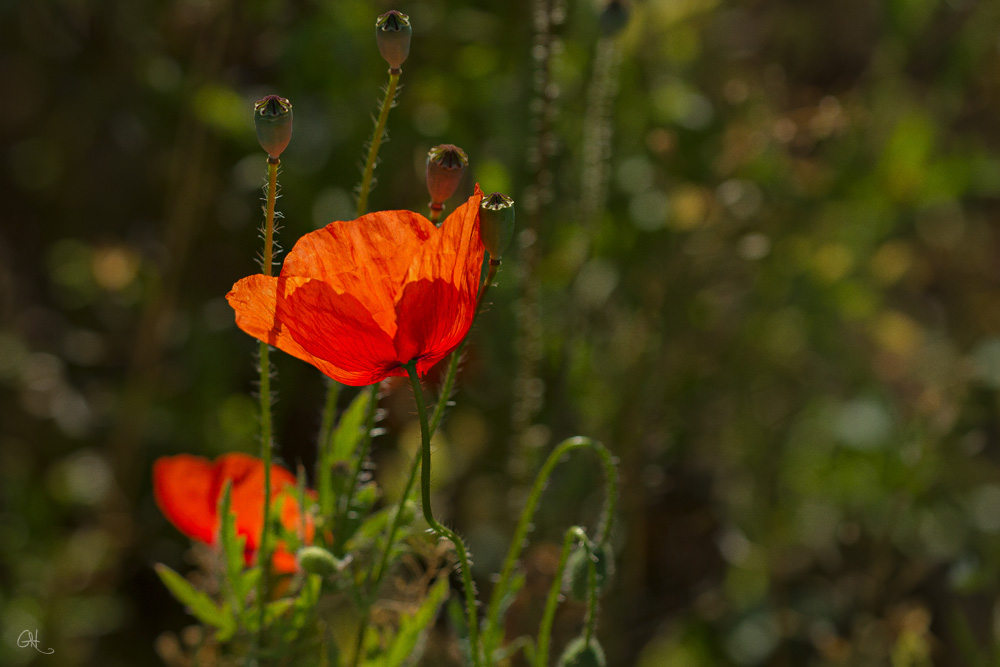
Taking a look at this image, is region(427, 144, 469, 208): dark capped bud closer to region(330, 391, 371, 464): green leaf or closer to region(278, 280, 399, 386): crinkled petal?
region(278, 280, 399, 386): crinkled petal

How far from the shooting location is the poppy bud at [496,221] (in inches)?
31.0

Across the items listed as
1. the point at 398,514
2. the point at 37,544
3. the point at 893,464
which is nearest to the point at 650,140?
the point at 893,464

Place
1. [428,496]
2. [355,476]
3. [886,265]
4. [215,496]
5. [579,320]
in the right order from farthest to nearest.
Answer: [886,265] < [579,320] < [215,496] < [355,476] < [428,496]

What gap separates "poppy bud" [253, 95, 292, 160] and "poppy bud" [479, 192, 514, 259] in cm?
16

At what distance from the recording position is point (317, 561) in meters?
0.82

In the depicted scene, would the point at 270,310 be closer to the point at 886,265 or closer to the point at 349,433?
the point at 349,433

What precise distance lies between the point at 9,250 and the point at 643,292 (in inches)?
67.2

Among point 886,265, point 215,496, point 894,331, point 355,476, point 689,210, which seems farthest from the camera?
point 886,265

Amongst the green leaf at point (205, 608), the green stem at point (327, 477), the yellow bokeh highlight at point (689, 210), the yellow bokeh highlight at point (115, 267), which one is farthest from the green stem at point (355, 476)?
the yellow bokeh highlight at point (115, 267)

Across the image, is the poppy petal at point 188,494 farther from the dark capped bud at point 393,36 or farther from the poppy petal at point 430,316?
the dark capped bud at point 393,36

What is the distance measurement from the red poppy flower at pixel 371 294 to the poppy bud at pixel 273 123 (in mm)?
75

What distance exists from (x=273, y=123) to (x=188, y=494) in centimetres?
46

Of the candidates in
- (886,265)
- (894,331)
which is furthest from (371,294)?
(886,265)

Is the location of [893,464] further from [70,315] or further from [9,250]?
[9,250]
